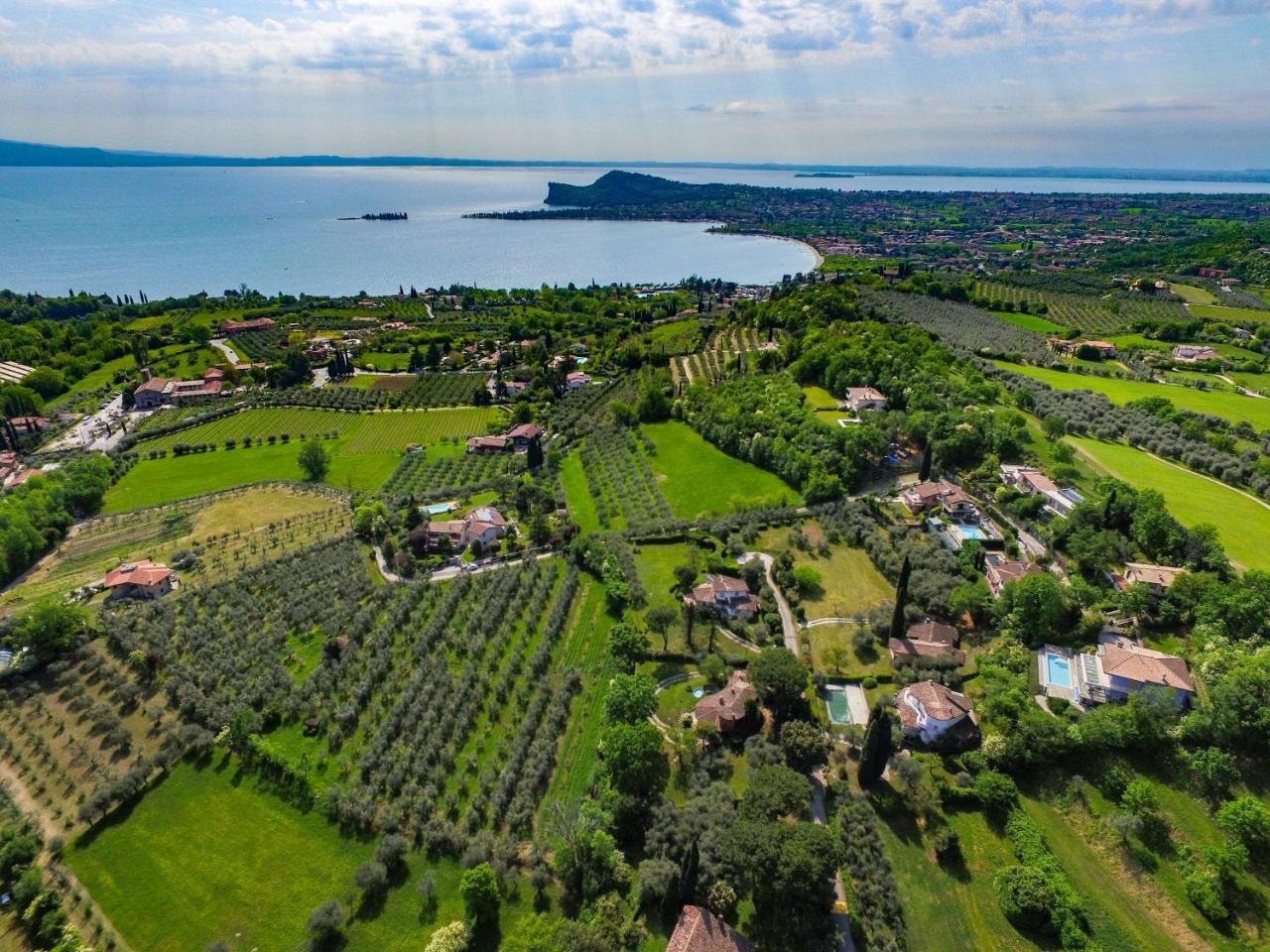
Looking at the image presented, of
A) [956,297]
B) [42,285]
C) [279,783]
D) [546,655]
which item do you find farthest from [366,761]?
[42,285]

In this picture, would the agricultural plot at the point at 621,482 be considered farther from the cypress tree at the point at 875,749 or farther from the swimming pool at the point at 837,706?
the cypress tree at the point at 875,749

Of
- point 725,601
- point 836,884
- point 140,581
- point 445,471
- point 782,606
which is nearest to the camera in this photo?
point 836,884

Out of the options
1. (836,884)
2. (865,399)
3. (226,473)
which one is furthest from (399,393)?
(836,884)

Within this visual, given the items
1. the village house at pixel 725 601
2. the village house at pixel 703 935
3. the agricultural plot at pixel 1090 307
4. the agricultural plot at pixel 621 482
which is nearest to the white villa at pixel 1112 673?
the village house at pixel 725 601

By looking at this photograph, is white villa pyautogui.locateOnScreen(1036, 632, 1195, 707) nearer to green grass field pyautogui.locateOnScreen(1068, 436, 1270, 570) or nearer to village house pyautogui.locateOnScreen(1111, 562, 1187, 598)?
village house pyautogui.locateOnScreen(1111, 562, 1187, 598)

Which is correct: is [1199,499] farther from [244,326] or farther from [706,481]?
[244,326]

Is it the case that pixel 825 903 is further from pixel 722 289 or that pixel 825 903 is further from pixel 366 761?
pixel 722 289

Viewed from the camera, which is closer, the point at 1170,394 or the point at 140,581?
the point at 140,581
